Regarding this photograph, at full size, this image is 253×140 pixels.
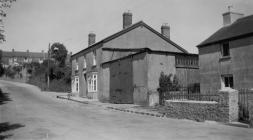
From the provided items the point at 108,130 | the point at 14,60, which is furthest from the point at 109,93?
the point at 14,60

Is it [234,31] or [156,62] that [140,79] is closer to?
[156,62]

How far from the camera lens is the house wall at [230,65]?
19930mm

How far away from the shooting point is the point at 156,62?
952 inches

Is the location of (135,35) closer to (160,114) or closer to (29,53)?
(160,114)

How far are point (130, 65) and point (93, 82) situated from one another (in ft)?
33.3

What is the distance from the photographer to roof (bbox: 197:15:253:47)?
20559 millimetres

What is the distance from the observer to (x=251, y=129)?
1245 cm

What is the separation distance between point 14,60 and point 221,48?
113056 mm

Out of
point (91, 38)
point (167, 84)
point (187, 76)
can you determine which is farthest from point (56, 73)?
point (167, 84)

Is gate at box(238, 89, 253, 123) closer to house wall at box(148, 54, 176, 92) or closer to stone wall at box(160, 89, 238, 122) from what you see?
stone wall at box(160, 89, 238, 122)

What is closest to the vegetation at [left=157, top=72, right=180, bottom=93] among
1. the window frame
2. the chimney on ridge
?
the window frame

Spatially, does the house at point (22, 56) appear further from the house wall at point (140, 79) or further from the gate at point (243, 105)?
the gate at point (243, 105)

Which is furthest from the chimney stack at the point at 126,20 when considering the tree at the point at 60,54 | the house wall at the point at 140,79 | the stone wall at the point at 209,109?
the tree at the point at 60,54

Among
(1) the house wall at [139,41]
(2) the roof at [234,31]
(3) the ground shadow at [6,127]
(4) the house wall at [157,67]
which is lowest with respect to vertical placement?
(3) the ground shadow at [6,127]
